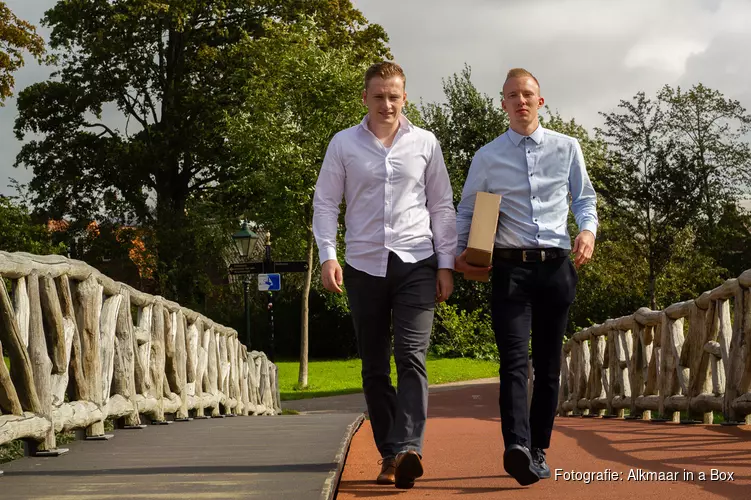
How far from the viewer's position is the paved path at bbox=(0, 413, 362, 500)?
4391 millimetres

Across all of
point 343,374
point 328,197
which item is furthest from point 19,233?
point 328,197

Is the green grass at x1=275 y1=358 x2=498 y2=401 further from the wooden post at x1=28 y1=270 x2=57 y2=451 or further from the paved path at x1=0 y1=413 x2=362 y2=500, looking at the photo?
the wooden post at x1=28 y1=270 x2=57 y2=451

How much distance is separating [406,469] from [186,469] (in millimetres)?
1092

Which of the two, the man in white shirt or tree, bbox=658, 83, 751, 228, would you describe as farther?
tree, bbox=658, 83, 751, 228

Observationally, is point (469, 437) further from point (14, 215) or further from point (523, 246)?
point (14, 215)

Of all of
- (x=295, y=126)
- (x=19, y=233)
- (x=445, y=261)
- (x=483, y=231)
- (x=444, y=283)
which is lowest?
(x=444, y=283)

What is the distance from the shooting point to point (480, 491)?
4781 mm

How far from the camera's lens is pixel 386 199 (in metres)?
5.20

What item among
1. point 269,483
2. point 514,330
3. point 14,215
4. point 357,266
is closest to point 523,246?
point 514,330

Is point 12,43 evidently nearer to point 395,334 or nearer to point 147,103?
point 147,103

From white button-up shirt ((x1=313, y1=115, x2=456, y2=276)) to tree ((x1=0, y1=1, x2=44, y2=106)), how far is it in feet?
70.1

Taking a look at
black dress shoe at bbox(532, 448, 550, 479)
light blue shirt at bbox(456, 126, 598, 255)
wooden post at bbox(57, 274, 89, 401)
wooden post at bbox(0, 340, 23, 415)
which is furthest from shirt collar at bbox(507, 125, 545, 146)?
wooden post at bbox(57, 274, 89, 401)

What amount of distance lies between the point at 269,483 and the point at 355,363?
33858 millimetres

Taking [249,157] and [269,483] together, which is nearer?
[269,483]
